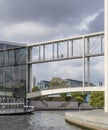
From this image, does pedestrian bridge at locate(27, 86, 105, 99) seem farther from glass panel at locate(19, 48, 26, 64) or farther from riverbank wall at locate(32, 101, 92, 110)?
riverbank wall at locate(32, 101, 92, 110)

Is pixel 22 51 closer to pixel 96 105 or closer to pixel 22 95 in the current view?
pixel 22 95

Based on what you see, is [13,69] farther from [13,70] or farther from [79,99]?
[79,99]

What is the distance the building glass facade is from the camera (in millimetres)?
82188

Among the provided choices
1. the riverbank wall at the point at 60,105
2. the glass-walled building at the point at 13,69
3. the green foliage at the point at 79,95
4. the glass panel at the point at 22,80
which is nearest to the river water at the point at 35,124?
the glass-walled building at the point at 13,69

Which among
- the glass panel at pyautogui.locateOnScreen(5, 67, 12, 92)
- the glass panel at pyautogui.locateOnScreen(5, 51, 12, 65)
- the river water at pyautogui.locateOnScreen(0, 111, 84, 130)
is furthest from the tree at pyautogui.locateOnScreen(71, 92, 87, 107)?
→ the river water at pyautogui.locateOnScreen(0, 111, 84, 130)

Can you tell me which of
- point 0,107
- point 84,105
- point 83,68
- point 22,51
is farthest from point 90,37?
point 84,105

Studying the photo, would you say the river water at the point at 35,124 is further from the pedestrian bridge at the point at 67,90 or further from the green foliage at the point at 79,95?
the green foliage at the point at 79,95

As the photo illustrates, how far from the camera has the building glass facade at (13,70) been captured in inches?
3236

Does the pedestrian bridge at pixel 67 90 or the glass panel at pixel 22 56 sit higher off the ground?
the glass panel at pixel 22 56

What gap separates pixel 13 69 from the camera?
8388 cm

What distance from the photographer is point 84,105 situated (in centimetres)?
11950

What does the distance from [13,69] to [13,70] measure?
0.19 metres

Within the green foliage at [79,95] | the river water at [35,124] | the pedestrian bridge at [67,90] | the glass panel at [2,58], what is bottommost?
the river water at [35,124]

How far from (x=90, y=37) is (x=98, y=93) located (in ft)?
50.9
